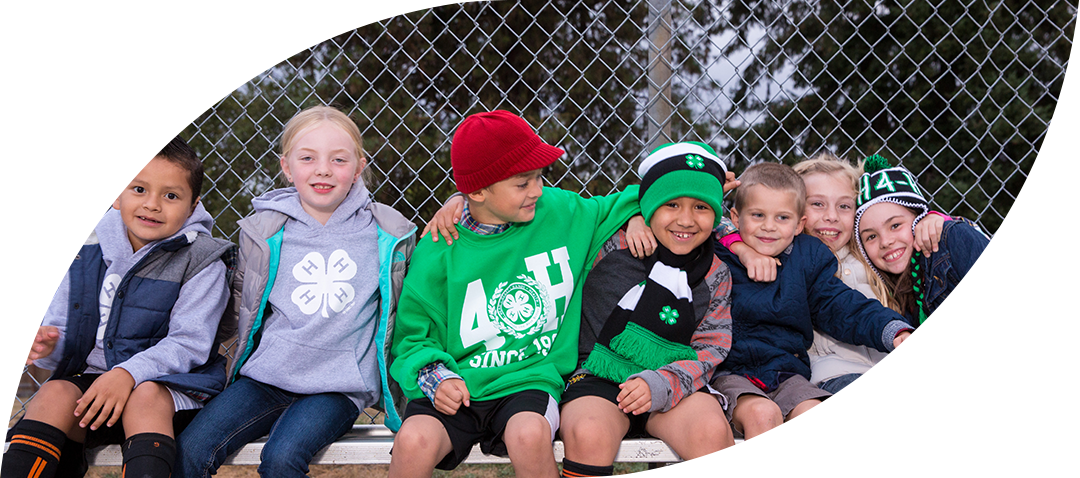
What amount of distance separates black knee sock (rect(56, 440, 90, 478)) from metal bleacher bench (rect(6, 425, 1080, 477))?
31 mm

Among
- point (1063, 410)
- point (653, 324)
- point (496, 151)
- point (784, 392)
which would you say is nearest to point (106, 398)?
point (496, 151)

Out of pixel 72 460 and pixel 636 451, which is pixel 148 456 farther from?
pixel 636 451

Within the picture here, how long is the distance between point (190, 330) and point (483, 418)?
86 centimetres

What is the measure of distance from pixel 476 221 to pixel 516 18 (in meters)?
3.69

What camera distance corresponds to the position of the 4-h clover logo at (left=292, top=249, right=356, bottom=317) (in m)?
2.03

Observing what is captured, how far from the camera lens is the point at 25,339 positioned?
5.99 ft

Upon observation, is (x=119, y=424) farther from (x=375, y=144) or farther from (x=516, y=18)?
(x=516, y=18)

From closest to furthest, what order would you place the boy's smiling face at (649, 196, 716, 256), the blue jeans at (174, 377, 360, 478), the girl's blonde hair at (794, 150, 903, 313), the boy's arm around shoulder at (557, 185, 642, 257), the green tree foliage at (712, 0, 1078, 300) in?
the blue jeans at (174, 377, 360, 478) < the boy's smiling face at (649, 196, 716, 256) < the boy's arm around shoulder at (557, 185, 642, 257) < the girl's blonde hair at (794, 150, 903, 313) < the green tree foliage at (712, 0, 1078, 300)

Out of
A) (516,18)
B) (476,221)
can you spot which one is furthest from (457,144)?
(516,18)

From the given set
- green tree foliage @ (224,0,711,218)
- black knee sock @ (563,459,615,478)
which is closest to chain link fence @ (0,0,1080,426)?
green tree foliage @ (224,0,711,218)

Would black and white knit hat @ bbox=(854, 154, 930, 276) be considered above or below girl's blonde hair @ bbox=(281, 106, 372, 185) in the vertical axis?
below

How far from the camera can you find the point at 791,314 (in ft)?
6.81

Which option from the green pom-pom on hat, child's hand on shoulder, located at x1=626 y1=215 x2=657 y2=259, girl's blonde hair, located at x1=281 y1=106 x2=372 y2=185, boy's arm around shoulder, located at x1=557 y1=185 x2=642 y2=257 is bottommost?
child's hand on shoulder, located at x1=626 y1=215 x2=657 y2=259

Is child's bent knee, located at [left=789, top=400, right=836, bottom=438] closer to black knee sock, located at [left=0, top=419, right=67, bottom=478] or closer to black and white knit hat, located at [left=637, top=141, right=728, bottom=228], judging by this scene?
black and white knit hat, located at [left=637, top=141, right=728, bottom=228]
